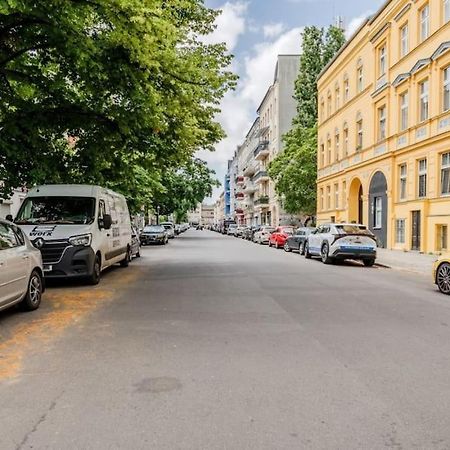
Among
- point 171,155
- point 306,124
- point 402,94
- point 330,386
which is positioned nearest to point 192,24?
point 171,155

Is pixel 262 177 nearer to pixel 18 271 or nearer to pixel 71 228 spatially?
pixel 71 228

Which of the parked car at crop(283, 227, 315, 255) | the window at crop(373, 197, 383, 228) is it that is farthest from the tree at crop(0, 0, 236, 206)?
the window at crop(373, 197, 383, 228)

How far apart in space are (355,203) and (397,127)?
8.27 metres

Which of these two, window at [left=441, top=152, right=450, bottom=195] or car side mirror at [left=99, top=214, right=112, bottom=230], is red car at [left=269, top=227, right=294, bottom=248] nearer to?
window at [left=441, top=152, right=450, bottom=195]

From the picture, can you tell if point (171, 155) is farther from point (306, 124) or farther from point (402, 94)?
point (306, 124)

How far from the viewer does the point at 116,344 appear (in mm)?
5992

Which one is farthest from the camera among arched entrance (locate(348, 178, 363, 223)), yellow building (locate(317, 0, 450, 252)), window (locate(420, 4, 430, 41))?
arched entrance (locate(348, 178, 363, 223))

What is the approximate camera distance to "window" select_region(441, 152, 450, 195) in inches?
848

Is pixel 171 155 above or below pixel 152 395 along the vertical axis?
above

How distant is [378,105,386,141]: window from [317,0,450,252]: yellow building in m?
0.06

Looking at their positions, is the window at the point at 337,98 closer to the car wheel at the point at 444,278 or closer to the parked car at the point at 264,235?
the parked car at the point at 264,235

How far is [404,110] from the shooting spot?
26.2 meters

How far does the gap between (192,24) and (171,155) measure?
3828 millimetres

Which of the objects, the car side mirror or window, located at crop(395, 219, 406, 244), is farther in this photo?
window, located at crop(395, 219, 406, 244)
